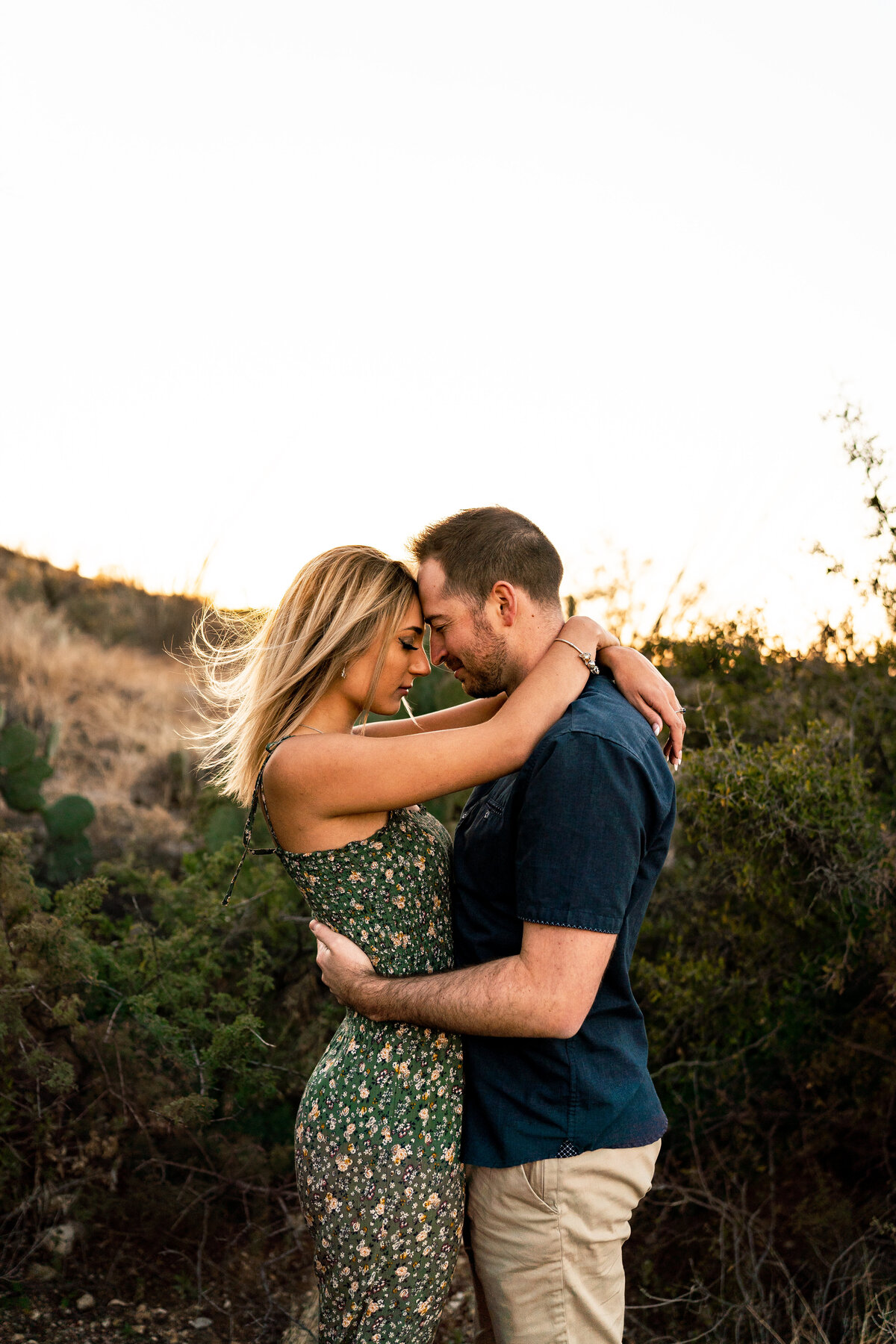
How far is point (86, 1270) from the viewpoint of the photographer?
321 centimetres

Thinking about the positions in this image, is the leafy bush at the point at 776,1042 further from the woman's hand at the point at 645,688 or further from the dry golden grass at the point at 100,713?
the dry golden grass at the point at 100,713

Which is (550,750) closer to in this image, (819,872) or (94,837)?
(819,872)

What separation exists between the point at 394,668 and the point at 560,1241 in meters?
1.18

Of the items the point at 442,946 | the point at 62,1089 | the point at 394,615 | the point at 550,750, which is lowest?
the point at 62,1089

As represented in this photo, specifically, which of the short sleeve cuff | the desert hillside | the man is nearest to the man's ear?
the man

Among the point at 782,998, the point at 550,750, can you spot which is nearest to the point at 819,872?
the point at 782,998

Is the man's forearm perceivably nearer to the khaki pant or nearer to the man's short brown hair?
the khaki pant

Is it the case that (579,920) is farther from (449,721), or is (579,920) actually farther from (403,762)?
(449,721)

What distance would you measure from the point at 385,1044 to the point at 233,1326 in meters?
1.77

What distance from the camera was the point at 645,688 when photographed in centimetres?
220

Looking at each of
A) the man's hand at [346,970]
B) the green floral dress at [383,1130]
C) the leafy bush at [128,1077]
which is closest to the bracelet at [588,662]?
the green floral dress at [383,1130]

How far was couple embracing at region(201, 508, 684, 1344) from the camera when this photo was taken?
1810 millimetres

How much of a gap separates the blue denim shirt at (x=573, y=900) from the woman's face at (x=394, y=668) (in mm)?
317

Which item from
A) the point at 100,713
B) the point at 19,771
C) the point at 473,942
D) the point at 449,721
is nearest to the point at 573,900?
the point at 473,942
